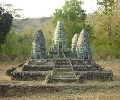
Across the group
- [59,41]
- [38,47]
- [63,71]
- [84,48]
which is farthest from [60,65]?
[59,41]

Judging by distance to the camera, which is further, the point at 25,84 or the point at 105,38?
the point at 105,38

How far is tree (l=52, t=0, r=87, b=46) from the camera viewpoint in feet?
120

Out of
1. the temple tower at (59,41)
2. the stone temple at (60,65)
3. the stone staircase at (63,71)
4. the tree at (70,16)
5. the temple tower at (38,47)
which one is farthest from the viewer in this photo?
the tree at (70,16)

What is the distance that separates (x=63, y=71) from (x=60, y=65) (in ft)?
2.69

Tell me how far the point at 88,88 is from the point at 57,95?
2034 mm

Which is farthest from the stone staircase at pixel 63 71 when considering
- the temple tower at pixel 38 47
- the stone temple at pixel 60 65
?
the temple tower at pixel 38 47

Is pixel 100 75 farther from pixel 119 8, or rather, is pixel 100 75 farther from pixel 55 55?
pixel 119 8

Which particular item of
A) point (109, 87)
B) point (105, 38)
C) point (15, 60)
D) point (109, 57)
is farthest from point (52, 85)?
point (105, 38)

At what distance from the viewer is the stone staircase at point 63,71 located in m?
16.6

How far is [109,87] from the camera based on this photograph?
1549cm

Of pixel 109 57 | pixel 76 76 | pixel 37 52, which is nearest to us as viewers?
pixel 76 76

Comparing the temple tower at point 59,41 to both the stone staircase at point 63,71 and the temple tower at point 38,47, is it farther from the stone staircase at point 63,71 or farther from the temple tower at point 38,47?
the stone staircase at point 63,71

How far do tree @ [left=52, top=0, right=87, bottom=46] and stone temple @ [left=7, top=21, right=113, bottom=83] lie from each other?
14.5 metres

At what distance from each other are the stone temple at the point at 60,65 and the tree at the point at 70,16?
14.5 metres
